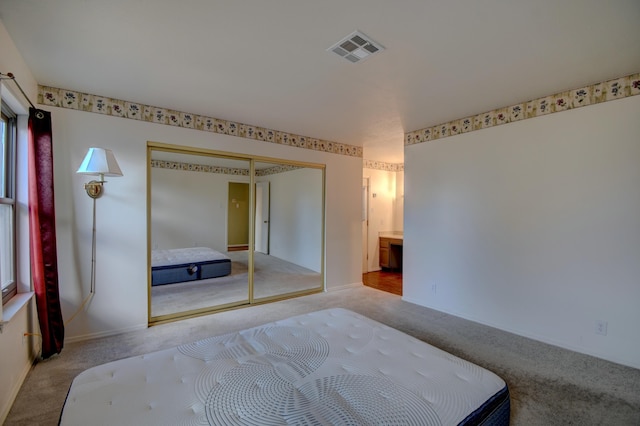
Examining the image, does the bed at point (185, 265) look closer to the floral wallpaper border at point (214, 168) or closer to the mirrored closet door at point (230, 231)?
the mirrored closet door at point (230, 231)

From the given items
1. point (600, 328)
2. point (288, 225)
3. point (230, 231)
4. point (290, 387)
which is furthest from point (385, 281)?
point (290, 387)

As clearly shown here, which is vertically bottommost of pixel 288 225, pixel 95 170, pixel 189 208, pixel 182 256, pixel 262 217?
pixel 182 256

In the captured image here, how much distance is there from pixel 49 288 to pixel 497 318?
4556mm

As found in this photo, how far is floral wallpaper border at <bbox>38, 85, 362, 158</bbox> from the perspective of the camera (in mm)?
2775

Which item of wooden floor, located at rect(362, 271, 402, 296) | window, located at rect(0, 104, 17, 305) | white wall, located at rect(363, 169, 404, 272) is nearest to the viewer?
window, located at rect(0, 104, 17, 305)

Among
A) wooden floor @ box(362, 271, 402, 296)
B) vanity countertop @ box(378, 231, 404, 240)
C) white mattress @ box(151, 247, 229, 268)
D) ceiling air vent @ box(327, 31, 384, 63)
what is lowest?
wooden floor @ box(362, 271, 402, 296)

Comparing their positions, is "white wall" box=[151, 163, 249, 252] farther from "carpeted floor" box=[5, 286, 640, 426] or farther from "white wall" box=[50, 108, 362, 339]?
"carpeted floor" box=[5, 286, 640, 426]

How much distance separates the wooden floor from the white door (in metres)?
2.49

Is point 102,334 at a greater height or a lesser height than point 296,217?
lesser

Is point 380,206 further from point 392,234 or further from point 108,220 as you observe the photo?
point 108,220

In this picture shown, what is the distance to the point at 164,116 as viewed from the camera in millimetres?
3293

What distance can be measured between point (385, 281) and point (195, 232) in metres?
3.94

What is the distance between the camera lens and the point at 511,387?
2.14m

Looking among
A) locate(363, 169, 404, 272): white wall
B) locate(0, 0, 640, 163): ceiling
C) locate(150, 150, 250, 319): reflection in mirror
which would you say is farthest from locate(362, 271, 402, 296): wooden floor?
locate(0, 0, 640, 163): ceiling
